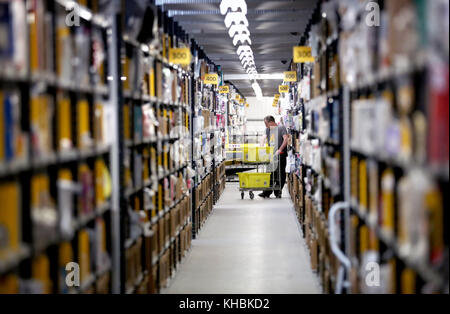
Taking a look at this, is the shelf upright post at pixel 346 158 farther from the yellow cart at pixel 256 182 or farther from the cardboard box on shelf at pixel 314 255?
the yellow cart at pixel 256 182

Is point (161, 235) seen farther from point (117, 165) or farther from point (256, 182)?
point (256, 182)

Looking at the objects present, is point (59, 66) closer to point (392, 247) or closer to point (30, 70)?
point (30, 70)

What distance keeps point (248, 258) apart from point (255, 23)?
3.66 m

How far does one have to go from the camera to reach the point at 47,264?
2.98 m

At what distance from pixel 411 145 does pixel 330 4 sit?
8.67 feet

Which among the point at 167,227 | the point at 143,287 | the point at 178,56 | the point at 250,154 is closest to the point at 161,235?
the point at 167,227

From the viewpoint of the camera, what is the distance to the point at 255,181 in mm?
13242

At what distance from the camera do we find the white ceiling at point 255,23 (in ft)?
23.8

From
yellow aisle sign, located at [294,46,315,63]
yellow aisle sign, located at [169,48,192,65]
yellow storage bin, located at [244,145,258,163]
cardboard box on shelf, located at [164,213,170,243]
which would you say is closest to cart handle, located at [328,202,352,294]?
cardboard box on shelf, located at [164,213,170,243]

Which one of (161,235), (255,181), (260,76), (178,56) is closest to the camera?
(161,235)

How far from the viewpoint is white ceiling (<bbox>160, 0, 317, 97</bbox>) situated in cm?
725

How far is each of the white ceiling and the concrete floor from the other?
121 inches

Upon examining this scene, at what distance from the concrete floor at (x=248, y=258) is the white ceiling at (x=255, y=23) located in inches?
121
